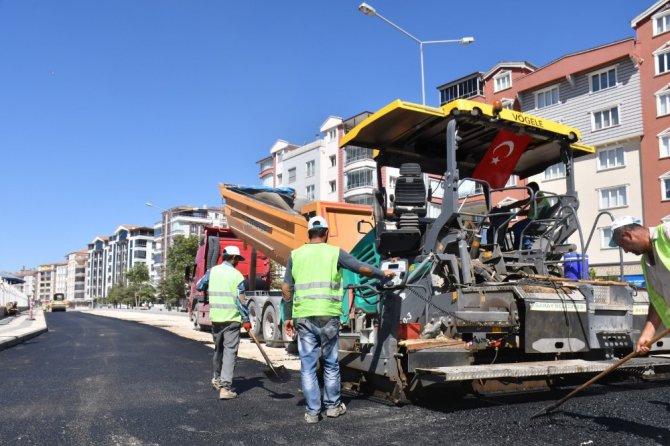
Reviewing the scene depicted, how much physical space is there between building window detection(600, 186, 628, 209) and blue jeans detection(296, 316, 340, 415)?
25948 mm

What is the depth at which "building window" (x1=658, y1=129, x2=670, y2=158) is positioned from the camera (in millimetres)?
25562

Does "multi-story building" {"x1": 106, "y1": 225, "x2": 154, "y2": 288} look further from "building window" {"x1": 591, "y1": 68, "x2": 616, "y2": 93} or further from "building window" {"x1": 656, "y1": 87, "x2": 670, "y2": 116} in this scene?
"building window" {"x1": 656, "y1": 87, "x2": 670, "y2": 116}

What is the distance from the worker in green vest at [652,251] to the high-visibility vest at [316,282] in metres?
2.14

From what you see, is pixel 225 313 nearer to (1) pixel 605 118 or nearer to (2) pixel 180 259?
(1) pixel 605 118

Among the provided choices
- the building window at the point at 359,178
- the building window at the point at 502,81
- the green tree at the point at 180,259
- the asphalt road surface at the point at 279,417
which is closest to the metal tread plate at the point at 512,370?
the asphalt road surface at the point at 279,417

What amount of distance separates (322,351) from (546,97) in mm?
29954

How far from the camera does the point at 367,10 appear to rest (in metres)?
17.4

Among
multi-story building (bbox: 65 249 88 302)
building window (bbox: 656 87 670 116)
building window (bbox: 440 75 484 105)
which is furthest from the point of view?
multi-story building (bbox: 65 249 88 302)

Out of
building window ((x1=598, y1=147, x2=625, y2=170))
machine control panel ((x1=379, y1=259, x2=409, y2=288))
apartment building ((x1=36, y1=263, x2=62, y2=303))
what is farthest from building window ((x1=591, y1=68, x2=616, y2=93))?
apartment building ((x1=36, y1=263, x2=62, y2=303))

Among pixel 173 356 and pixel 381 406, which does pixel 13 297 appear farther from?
pixel 381 406

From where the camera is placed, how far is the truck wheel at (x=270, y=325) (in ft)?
38.3

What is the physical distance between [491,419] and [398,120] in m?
2.92

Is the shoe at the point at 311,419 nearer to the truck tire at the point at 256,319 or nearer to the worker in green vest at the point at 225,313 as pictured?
the worker in green vest at the point at 225,313

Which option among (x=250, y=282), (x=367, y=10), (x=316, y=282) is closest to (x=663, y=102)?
(x=367, y=10)
